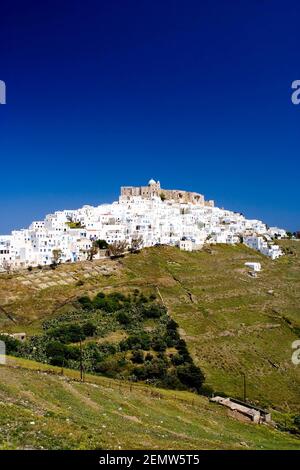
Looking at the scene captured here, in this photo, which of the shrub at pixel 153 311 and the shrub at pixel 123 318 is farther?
the shrub at pixel 153 311

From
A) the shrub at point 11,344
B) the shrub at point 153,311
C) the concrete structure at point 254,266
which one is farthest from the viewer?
the concrete structure at point 254,266

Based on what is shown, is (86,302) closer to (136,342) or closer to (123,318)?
(123,318)

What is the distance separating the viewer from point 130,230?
286 ft

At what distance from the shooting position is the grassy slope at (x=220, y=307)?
36.0m

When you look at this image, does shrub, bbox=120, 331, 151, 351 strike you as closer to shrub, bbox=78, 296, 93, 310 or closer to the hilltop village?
shrub, bbox=78, 296, 93, 310

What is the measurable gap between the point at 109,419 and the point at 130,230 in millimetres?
70177

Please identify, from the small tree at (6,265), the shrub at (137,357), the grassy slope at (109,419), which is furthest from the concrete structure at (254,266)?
the grassy slope at (109,419)

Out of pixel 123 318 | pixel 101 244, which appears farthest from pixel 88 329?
pixel 101 244

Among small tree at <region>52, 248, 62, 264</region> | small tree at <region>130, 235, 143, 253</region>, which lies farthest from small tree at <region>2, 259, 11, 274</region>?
small tree at <region>130, 235, 143, 253</region>

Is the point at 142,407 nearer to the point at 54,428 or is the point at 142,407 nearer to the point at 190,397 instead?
the point at 190,397

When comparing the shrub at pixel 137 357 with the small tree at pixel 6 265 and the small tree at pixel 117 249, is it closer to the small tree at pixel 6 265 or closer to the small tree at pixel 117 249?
the small tree at pixel 6 265

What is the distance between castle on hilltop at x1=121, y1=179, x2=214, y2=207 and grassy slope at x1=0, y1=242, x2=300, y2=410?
57.4 metres

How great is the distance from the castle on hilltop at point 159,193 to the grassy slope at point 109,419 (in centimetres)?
10895

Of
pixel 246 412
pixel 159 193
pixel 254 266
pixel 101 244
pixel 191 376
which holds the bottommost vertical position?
pixel 246 412
